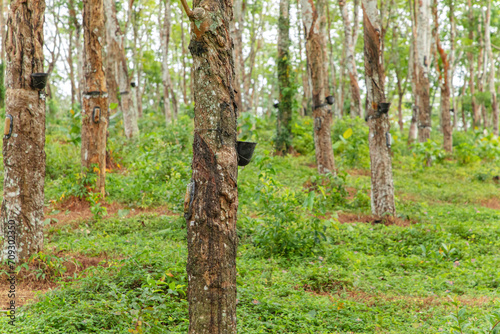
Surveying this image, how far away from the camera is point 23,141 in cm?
464

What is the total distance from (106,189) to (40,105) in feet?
11.2

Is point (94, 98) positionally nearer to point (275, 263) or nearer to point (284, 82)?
point (275, 263)

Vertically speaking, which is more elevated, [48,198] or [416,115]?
[416,115]

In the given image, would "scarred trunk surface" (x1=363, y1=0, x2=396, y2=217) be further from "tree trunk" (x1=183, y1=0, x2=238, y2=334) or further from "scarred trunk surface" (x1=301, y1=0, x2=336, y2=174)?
"tree trunk" (x1=183, y1=0, x2=238, y2=334)

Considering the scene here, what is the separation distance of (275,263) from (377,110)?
3.51 metres

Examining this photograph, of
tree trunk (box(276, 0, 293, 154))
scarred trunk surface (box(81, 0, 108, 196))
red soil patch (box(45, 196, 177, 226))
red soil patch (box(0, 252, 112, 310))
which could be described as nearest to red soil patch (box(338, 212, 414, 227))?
red soil patch (box(45, 196, 177, 226))

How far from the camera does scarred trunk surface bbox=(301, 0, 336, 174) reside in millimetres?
8695

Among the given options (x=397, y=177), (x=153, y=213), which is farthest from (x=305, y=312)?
(x=397, y=177)

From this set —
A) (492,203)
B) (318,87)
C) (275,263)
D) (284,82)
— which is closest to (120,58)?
(284,82)

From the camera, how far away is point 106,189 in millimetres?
8023

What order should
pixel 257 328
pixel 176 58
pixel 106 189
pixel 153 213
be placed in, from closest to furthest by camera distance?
1. pixel 257 328
2. pixel 153 213
3. pixel 106 189
4. pixel 176 58

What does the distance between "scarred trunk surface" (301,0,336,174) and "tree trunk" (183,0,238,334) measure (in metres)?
6.32

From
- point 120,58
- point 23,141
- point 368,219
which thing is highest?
point 120,58

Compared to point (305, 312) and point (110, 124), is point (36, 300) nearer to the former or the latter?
point (305, 312)
